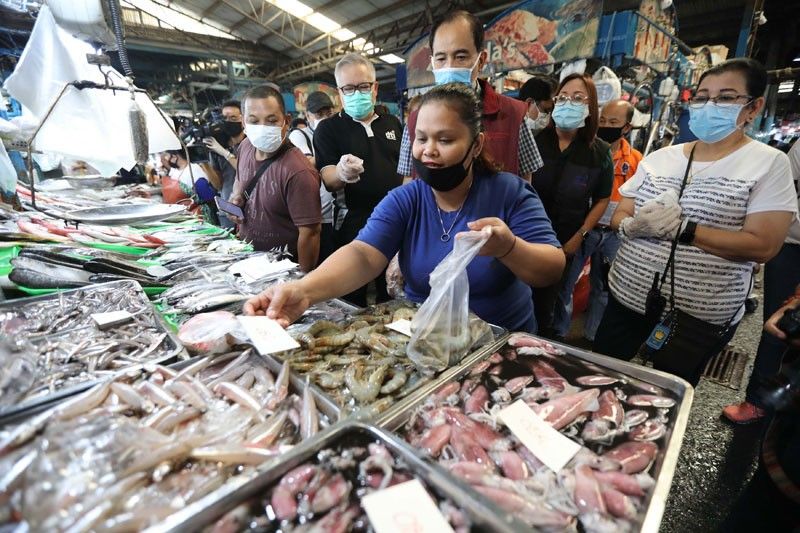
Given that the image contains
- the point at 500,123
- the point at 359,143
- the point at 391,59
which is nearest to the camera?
the point at 500,123

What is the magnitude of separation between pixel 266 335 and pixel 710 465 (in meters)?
3.04

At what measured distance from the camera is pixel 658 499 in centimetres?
91

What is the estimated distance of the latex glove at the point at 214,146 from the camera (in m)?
4.51

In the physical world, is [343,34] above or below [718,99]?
above

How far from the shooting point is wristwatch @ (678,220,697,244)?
6.31ft

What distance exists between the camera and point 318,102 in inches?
189

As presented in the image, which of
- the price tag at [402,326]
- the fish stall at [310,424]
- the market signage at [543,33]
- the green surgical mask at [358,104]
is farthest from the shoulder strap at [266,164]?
the market signage at [543,33]

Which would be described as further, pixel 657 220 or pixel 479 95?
pixel 479 95

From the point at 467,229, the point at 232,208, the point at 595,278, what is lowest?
the point at 595,278

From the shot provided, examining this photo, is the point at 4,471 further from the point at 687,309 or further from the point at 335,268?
the point at 687,309

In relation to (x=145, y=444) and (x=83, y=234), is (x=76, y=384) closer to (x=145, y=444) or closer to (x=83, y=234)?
(x=145, y=444)

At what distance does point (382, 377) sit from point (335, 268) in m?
0.66

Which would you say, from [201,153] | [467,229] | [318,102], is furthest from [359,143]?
[201,153]

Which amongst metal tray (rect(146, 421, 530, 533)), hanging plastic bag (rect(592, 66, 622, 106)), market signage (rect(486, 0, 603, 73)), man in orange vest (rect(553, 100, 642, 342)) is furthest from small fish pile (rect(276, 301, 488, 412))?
market signage (rect(486, 0, 603, 73))
